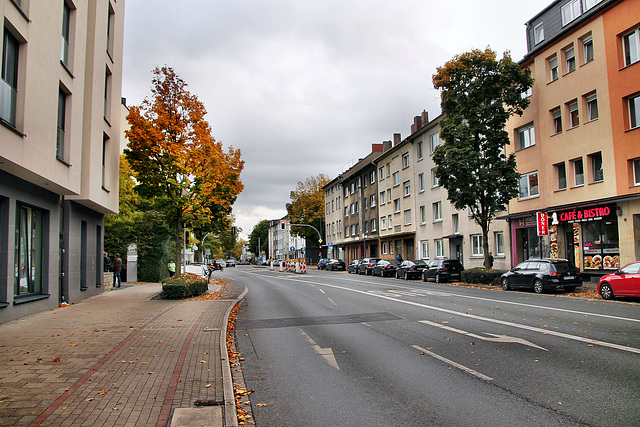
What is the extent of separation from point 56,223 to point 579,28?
25.3m

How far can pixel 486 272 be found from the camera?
81.6ft

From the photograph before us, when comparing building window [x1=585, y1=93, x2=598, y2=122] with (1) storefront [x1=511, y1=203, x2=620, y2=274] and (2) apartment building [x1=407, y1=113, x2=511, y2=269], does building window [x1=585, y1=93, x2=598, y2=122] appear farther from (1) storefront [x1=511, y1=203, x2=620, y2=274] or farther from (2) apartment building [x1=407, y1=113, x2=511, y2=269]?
(2) apartment building [x1=407, y1=113, x2=511, y2=269]

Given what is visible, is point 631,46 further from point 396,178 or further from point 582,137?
point 396,178

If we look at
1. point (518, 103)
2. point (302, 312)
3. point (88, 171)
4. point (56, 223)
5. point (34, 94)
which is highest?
point (518, 103)

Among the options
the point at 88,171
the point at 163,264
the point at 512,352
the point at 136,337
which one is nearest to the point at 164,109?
the point at 88,171

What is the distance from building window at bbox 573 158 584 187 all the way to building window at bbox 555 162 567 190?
0.76 metres

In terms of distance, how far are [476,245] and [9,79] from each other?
96.3ft

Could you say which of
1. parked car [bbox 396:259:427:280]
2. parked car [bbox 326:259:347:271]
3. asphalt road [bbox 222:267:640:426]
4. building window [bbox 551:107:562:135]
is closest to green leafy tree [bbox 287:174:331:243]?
parked car [bbox 326:259:347:271]

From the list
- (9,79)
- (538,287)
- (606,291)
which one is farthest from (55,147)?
(538,287)

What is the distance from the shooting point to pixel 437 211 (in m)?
38.7

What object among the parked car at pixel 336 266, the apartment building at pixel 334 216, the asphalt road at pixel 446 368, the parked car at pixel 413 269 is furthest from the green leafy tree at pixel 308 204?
the asphalt road at pixel 446 368

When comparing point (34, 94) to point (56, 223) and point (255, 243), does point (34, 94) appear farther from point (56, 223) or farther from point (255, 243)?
point (255, 243)

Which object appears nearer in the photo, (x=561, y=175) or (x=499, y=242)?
(x=561, y=175)

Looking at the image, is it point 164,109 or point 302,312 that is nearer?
point 302,312
